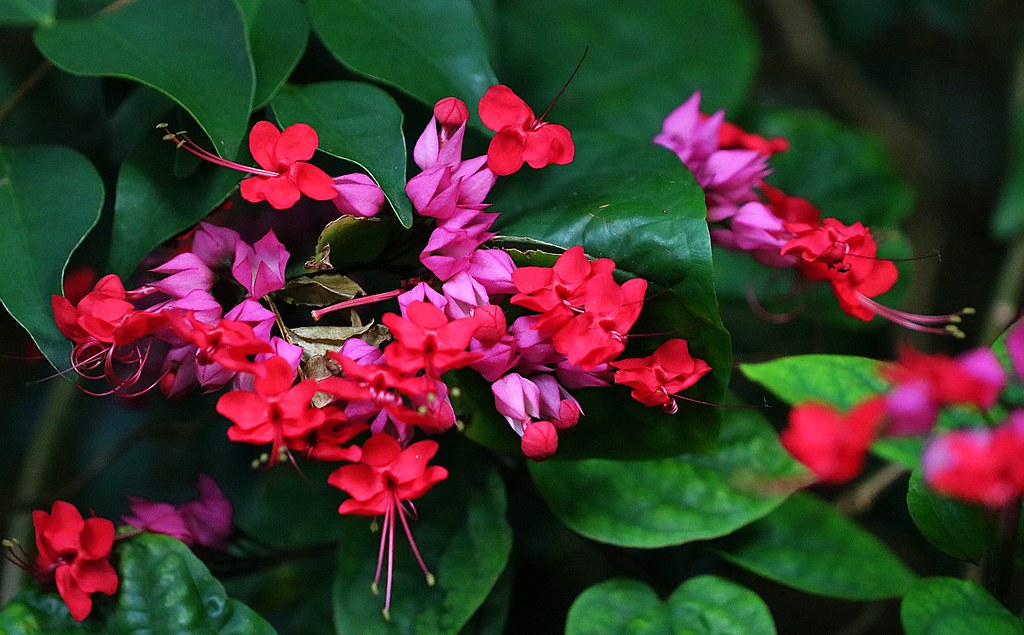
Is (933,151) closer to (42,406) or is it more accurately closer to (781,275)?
(781,275)

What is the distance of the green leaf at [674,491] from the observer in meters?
0.78

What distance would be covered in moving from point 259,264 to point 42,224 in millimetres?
193

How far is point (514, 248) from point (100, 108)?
0.49 m

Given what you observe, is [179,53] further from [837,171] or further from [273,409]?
[837,171]

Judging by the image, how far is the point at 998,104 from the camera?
164cm

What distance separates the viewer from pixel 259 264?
66 centimetres

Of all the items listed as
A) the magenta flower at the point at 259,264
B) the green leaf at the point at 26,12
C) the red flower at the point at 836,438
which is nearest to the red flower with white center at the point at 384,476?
the magenta flower at the point at 259,264

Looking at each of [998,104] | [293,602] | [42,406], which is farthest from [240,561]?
[998,104]

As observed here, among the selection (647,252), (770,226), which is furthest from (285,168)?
(770,226)

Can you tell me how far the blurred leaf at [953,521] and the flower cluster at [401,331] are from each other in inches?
7.2

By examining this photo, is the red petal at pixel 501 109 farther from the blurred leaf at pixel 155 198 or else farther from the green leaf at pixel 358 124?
the blurred leaf at pixel 155 198

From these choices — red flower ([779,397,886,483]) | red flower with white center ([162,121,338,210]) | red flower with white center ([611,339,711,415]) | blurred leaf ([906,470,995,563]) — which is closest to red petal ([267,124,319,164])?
red flower with white center ([162,121,338,210])

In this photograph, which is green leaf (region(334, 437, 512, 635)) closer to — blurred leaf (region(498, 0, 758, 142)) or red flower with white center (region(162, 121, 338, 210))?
red flower with white center (region(162, 121, 338, 210))

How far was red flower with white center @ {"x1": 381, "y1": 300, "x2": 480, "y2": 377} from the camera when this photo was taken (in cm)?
59
